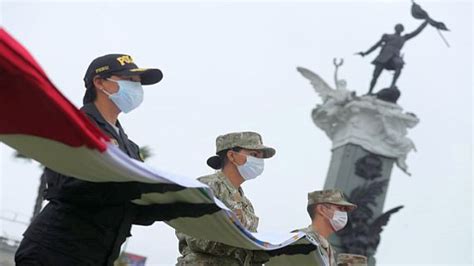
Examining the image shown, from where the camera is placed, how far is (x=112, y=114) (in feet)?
12.3

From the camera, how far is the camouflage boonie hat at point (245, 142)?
187 inches

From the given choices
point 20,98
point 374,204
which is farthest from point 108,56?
point 374,204

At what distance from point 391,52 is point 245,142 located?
15.6 m

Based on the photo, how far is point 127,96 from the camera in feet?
12.2

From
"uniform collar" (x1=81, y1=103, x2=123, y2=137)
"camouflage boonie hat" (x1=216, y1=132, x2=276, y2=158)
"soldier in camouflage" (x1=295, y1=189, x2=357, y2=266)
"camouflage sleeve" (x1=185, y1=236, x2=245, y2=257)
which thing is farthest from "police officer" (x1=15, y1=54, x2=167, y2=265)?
"soldier in camouflage" (x1=295, y1=189, x2=357, y2=266)

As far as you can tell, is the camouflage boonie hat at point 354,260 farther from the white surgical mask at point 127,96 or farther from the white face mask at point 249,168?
the white surgical mask at point 127,96

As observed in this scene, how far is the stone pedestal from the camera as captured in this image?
58.9 feet

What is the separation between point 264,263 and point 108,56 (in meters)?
1.80

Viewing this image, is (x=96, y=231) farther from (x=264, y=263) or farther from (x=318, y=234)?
(x=318, y=234)

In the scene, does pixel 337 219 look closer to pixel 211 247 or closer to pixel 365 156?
pixel 211 247

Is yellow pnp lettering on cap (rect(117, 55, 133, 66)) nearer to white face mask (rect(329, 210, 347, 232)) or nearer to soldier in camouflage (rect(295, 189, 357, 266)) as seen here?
soldier in camouflage (rect(295, 189, 357, 266))

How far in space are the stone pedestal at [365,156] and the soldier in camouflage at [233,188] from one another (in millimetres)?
13270

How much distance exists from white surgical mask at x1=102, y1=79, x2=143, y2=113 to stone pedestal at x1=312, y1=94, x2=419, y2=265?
14.4 m

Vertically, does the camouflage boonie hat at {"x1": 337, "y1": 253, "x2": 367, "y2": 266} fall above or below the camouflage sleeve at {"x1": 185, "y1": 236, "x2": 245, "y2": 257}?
above
